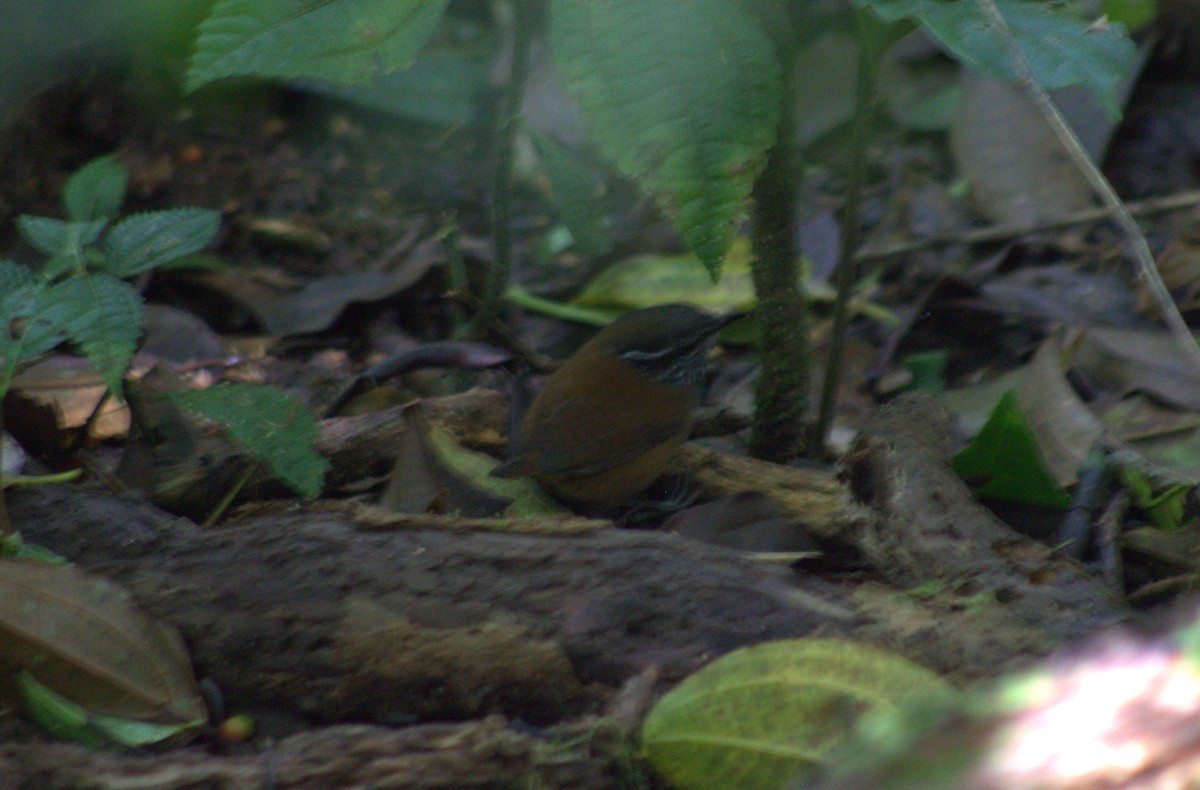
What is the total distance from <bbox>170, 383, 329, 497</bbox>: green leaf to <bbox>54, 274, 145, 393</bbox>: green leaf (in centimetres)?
26

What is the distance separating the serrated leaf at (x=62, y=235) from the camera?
2.59 m

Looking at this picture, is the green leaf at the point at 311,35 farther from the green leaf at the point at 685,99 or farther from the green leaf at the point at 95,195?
the green leaf at the point at 95,195

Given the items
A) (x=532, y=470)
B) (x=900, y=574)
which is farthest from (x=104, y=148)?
(x=900, y=574)

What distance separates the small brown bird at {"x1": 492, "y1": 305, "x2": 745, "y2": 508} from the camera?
288cm

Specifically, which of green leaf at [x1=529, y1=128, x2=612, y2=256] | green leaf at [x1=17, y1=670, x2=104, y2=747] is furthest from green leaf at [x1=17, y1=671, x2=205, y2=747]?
green leaf at [x1=529, y1=128, x2=612, y2=256]

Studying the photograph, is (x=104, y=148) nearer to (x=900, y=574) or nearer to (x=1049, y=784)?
(x=900, y=574)

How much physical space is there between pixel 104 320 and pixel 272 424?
1.32 feet

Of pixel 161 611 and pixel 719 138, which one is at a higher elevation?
pixel 719 138

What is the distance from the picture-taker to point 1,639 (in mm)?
2150

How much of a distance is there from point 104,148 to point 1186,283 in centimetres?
433

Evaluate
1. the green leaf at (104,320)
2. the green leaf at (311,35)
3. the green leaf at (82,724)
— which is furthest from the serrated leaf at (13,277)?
the green leaf at (82,724)

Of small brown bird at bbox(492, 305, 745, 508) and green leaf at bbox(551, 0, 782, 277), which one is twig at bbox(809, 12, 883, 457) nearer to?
small brown bird at bbox(492, 305, 745, 508)

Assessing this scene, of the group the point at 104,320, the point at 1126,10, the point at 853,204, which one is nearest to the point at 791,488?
the point at 853,204

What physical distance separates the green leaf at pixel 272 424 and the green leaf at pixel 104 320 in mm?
263
